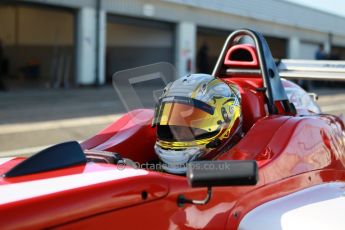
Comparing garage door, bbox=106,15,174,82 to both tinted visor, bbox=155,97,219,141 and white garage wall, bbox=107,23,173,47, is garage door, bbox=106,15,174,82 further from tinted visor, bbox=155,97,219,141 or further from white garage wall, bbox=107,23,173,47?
tinted visor, bbox=155,97,219,141

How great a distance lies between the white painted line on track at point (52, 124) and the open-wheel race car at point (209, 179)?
5.97m

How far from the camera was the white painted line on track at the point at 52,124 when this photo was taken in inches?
362

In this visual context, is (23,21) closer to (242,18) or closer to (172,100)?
(242,18)

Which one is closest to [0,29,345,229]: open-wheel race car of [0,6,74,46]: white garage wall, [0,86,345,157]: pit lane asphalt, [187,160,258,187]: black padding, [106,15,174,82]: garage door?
[187,160,258,187]: black padding

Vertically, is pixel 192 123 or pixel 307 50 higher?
pixel 307 50

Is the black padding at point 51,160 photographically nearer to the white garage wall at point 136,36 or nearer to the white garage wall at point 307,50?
the white garage wall at point 136,36

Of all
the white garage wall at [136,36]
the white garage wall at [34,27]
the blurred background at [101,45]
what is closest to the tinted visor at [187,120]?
the blurred background at [101,45]

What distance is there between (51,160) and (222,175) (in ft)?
2.56

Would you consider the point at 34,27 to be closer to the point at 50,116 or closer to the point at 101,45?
the point at 101,45

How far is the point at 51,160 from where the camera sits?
2236 mm

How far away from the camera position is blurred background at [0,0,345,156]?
12.4 m

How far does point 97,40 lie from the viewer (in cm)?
A: 1945

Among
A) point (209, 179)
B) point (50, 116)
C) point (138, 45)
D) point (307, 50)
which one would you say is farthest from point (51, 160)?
point (307, 50)

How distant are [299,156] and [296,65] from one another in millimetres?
1992
